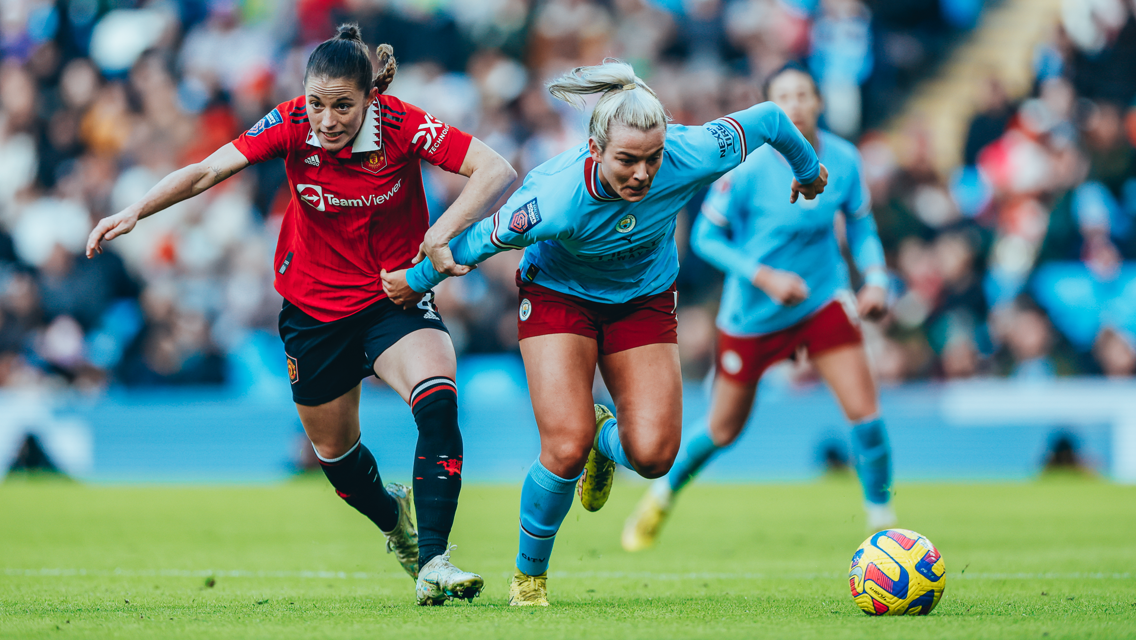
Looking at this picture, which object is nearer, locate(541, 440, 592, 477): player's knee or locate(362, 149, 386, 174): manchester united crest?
locate(541, 440, 592, 477): player's knee

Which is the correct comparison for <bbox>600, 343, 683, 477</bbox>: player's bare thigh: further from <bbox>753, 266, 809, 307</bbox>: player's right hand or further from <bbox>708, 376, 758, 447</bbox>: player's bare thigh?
<bbox>708, 376, 758, 447</bbox>: player's bare thigh

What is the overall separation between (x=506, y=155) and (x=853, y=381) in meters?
8.41

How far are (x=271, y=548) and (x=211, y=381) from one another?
6403 millimetres

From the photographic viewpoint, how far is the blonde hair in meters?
4.99

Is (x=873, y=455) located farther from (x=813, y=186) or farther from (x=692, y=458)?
(x=813, y=186)

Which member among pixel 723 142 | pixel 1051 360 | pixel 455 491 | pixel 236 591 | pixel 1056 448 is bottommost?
pixel 1056 448

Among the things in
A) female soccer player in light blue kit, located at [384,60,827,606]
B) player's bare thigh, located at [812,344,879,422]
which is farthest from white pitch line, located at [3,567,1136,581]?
player's bare thigh, located at [812,344,879,422]

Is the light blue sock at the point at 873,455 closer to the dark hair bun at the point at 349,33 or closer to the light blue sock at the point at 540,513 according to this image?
the light blue sock at the point at 540,513

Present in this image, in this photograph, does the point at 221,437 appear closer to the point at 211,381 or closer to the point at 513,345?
the point at 211,381

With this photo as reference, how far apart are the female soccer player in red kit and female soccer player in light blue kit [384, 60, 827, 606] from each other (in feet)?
0.91

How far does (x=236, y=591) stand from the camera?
19.6 ft

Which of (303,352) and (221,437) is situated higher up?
(303,352)

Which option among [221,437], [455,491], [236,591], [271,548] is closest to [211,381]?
[221,437]

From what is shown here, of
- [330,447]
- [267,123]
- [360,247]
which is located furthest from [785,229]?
[267,123]
